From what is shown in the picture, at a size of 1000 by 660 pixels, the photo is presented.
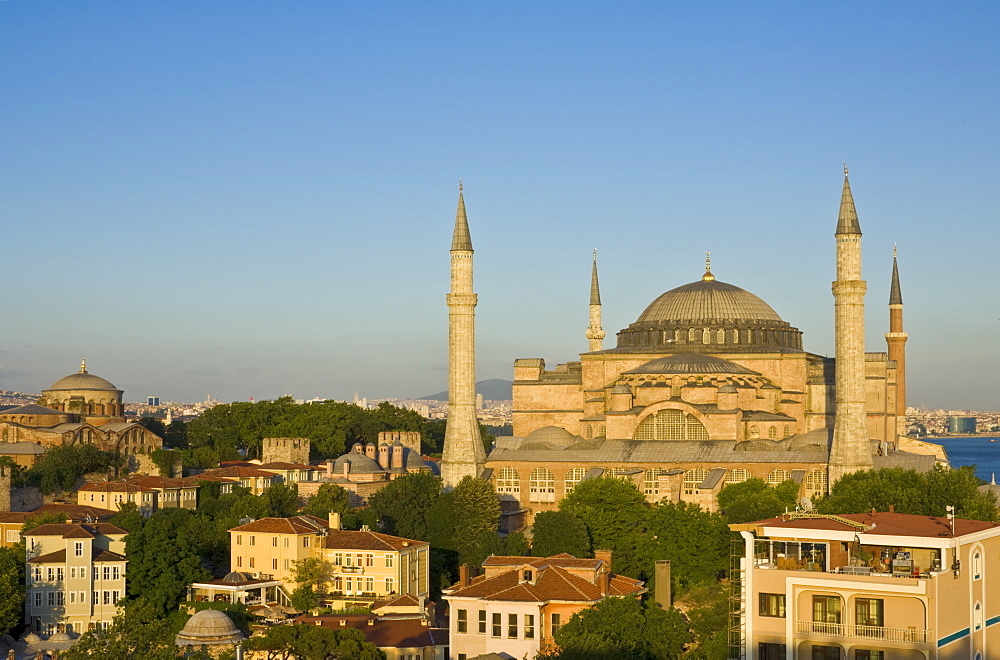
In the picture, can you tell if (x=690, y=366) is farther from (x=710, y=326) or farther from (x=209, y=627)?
(x=209, y=627)

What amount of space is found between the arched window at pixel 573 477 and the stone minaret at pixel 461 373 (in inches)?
116

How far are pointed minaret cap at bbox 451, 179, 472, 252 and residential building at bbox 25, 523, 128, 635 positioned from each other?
57.0 feet

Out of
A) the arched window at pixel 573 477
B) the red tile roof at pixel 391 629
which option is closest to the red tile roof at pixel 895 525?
the red tile roof at pixel 391 629

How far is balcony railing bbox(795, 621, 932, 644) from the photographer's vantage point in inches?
955

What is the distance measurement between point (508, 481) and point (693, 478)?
632 centimetres

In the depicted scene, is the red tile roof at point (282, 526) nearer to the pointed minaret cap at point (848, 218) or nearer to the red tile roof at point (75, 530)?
the red tile roof at point (75, 530)

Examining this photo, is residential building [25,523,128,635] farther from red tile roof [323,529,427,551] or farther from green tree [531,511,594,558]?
green tree [531,511,594,558]

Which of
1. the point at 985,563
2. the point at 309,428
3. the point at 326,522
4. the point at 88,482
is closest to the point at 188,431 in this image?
the point at 309,428

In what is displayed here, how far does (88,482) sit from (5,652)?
56.6 feet

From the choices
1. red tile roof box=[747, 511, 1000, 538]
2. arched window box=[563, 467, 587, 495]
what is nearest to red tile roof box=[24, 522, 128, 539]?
arched window box=[563, 467, 587, 495]

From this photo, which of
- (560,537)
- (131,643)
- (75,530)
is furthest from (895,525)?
(75,530)

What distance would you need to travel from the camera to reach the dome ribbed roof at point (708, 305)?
58.5 metres

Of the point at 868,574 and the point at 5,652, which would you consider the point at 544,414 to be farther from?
the point at 868,574

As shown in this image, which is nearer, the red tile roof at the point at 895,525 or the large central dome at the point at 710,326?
the red tile roof at the point at 895,525
